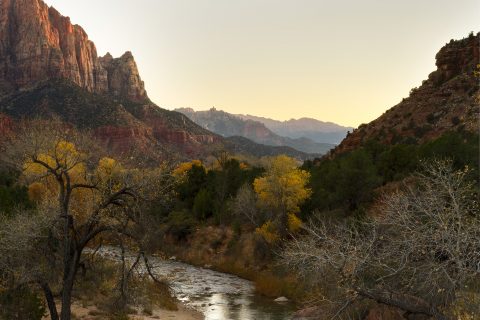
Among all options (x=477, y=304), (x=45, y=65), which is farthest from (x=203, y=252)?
(x=45, y=65)

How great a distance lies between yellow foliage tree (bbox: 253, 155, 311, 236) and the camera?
42.8m

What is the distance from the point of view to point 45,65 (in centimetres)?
18850

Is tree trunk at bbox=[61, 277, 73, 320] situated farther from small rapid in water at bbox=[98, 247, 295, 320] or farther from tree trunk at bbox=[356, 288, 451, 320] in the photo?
tree trunk at bbox=[356, 288, 451, 320]

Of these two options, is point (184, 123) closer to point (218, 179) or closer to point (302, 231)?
point (218, 179)

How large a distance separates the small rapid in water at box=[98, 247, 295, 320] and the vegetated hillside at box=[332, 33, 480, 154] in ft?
115

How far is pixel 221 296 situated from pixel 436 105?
50794mm

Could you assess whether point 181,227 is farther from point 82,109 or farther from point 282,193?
point 82,109

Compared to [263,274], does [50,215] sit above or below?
above

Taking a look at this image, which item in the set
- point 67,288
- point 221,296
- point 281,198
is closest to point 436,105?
point 281,198

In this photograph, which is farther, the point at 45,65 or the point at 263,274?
the point at 45,65

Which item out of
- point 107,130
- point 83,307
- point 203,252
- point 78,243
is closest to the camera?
point 78,243

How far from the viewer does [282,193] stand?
142 ft

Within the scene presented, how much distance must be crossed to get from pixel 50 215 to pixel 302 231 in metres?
29.3

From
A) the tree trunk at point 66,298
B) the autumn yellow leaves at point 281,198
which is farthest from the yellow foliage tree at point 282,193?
the tree trunk at point 66,298
